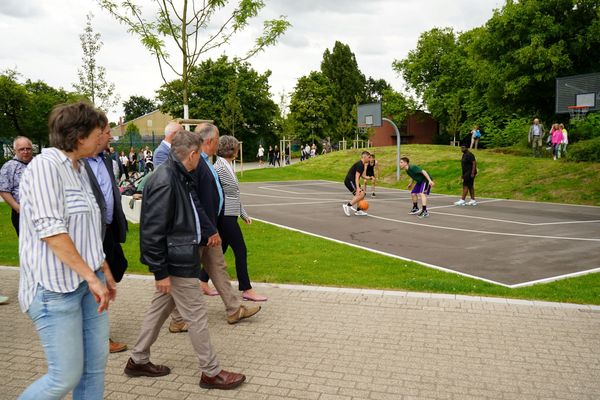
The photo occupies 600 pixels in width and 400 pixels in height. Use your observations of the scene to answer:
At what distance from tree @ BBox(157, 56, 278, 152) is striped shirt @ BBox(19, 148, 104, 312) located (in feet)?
153

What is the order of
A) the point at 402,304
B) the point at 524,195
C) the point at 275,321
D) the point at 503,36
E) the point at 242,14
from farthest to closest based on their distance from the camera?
the point at 503,36 < the point at 524,195 < the point at 242,14 < the point at 402,304 < the point at 275,321

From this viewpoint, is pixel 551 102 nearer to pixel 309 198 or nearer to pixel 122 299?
pixel 309 198

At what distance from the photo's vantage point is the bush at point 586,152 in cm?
2181

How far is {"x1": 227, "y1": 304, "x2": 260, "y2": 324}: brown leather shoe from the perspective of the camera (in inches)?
216

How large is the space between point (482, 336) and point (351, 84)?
71.9 metres

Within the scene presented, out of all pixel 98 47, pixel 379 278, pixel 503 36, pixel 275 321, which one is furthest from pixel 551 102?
pixel 275 321

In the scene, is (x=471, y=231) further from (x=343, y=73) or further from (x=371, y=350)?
(x=343, y=73)

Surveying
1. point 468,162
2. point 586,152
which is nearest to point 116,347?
point 468,162

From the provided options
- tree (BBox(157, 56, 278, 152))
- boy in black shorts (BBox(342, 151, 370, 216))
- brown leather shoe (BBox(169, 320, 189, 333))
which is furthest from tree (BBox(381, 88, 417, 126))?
brown leather shoe (BBox(169, 320, 189, 333))

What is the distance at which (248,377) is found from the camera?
422 centimetres

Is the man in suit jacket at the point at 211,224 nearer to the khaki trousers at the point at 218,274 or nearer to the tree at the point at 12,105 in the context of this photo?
the khaki trousers at the point at 218,274

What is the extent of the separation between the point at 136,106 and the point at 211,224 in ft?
400

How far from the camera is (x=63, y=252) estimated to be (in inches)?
102

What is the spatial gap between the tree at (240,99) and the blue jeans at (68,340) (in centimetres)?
4674
